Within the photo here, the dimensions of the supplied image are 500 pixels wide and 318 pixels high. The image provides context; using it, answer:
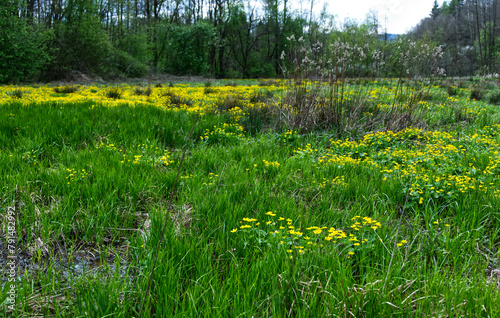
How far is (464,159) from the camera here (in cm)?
375

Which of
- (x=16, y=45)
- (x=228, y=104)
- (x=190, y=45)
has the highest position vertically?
(x=190, y=45)

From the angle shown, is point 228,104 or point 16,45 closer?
point 228,104

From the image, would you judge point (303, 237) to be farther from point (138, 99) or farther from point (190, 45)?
point (190, 45)

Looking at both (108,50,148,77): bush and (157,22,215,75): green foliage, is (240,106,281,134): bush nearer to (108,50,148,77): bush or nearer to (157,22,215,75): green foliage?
(108,50,148,77): bush

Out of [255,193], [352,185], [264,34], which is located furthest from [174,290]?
[264,34]

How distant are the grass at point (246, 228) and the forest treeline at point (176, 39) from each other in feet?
5.09

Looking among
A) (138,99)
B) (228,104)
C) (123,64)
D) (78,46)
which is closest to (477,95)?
(228,104)

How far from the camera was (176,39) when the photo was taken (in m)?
32.1

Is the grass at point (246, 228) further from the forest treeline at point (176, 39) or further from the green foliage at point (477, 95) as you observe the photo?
the green foliage at point (477, 95)

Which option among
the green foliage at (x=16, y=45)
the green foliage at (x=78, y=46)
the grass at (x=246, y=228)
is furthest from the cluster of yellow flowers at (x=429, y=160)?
the green foliage at (x=78, y=46)

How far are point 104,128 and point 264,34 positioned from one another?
4060cm

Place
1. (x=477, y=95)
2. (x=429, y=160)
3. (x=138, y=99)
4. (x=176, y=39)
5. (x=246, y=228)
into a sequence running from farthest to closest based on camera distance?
1. (x=176, y=39)
2. (x=477, y=95)
3. (x=138, y=99)
4. (x=429, y=160)
5. (x=246, y=228)

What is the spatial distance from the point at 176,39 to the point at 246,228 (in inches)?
1337

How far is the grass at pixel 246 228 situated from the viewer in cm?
140
